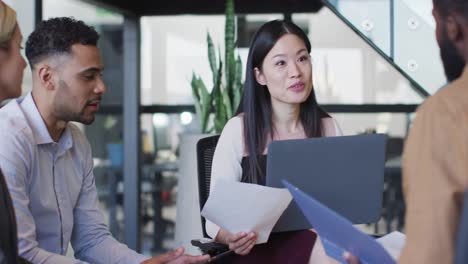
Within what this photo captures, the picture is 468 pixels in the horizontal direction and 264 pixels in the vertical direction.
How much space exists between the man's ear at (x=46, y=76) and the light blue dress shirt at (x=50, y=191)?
0.06 metres

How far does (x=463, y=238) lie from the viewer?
0.83 metres

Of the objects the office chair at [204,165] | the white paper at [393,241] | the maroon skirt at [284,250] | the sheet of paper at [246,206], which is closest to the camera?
the white paper at [393,241]

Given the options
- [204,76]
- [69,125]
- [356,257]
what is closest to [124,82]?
[204,76]

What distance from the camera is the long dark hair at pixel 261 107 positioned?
6.66 feet

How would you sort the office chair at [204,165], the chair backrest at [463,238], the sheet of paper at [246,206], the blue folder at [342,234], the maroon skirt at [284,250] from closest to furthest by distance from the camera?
the chair backrest at [463,238]
the blue folder at [342,234]
the sheet of paper at [246,206]
the maroon skirt at [284,250]
the office chair at [204,165]

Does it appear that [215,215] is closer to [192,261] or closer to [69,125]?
[192,261]

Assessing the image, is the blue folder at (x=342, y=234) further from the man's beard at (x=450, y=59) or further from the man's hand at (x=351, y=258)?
the man's beard at (x=450, y=59)

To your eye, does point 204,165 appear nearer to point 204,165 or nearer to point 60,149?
point 204,165

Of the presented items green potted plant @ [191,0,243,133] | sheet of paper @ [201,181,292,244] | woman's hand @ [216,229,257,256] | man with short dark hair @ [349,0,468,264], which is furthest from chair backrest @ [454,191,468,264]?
green potted plant @ [191,0,243,133]

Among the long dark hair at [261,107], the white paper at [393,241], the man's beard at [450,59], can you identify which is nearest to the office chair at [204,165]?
the long dark hair at [261,107]

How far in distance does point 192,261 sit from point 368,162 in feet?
1.84

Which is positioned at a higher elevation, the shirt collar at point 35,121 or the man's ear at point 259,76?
the man's ear at point 259,76

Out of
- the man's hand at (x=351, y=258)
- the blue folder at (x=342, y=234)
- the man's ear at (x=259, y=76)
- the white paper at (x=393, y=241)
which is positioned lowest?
the white paper at (x=393, y=241)

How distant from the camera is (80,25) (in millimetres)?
1977
